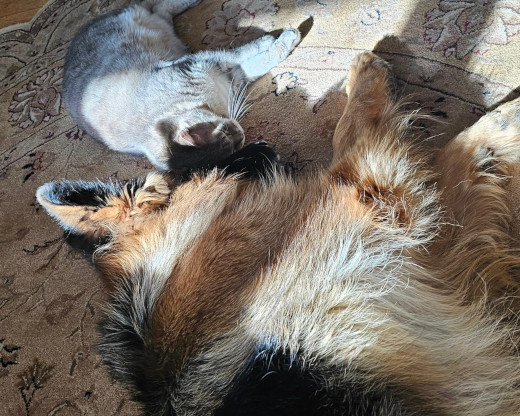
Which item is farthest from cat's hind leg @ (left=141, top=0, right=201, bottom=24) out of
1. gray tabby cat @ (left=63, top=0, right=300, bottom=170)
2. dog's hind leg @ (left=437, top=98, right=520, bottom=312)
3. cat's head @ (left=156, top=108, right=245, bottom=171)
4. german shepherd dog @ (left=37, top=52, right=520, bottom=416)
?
dog's hind leg @ (left=437, top=98, right=520, bottom=312)

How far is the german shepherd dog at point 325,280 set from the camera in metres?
1.18

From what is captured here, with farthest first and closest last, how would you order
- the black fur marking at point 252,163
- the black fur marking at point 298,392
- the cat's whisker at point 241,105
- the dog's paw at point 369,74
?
the cat's whisker at point 241,105
the dog's paw at point 369,74
the black fur marking at point 252,163
the black fur marking at point 298,392

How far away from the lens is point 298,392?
3.78 feet

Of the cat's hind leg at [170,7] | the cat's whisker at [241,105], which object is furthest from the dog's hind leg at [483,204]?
the cat's hind leg at [170,7]

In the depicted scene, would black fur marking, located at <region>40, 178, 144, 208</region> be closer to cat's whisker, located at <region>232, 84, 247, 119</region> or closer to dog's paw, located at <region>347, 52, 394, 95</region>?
cat's whisker, located at <region>232, 84, 247, 119</region>

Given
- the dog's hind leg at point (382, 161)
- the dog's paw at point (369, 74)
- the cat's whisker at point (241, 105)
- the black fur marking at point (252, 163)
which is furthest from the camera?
the cat's whisker at point (241, 105)

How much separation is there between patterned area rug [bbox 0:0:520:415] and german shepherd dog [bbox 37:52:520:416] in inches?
12.9

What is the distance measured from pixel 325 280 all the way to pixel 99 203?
32.0 inches

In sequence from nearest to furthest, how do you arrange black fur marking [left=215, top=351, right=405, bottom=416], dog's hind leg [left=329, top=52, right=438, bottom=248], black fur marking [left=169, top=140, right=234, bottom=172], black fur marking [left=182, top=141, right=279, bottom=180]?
1. black fur marking [left=215, top=351, right=405, bottom=416]
2. dog's hind leg [left=329, top=52, right=438, bottom=248]
3. black fur marking [left=182, top=141, right=279, bottom=180]
4. black fur marking [left=169, top=140, right=234, bottom=172]

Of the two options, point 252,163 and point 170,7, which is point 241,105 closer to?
point 252,163

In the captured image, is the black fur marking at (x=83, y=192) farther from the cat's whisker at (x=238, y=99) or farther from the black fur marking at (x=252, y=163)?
the cat's whisker at (x=238, y=99)

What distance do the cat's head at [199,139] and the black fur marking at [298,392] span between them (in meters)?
1.00

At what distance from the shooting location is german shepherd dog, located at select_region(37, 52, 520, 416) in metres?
1.18

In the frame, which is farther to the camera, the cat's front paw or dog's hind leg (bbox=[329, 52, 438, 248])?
the cat's front paw
